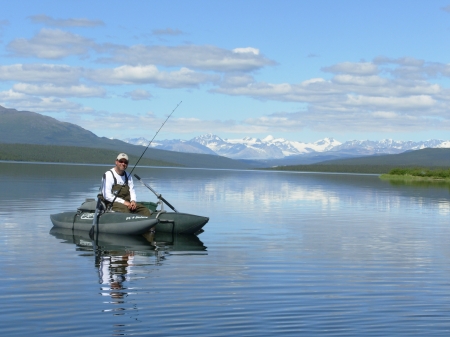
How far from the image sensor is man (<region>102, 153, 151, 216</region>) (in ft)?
74.8

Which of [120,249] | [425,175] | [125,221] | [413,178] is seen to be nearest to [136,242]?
[125,221]

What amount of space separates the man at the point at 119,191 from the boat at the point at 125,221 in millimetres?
303

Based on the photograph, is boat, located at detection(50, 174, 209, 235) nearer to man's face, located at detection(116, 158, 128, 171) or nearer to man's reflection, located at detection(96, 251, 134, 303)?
man's face, located at detection(116, 158, 128, 171)

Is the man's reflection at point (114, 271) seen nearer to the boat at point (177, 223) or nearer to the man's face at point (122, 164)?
the man's face at point (122, 164)

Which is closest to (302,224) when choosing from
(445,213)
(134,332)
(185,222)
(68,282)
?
(185,222)

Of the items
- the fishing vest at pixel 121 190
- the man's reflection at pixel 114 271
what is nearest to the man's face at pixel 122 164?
the fishing vest at pixel 121 190

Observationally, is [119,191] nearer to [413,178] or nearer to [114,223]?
[114,223]

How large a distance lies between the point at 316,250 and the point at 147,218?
5.22 m

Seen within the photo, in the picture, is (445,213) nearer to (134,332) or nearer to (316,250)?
(316,250)

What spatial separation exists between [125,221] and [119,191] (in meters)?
0.97

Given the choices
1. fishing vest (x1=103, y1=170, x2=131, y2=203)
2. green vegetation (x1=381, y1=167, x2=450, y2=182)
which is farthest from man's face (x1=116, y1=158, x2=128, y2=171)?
green vegetation (x1=381, y1=167, x2=450, y2=182)

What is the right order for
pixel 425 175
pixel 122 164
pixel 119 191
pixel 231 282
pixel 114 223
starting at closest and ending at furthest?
pixel 231 282
pixel 122 164
pixel 114 223
pixel 119 191
pixel 425 175

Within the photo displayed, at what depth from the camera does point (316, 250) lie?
2072 centimetres

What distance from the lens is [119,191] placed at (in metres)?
22.7
